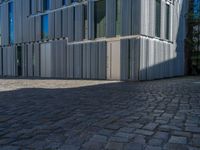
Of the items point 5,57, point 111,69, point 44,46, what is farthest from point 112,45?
point 5,57

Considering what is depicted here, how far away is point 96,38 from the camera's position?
1622 centimetres

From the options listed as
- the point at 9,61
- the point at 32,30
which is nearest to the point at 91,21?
the point at 32,30

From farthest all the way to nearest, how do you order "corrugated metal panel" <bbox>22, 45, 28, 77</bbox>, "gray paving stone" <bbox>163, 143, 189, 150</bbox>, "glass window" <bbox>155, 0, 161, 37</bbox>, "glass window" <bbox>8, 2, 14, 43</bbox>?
1. "glass window" <bbox>8, 2, 14, 43</bbox>
2. "corrugated metal panel" <bbox>22, 45, 28, 77</bbox>
3. "glass window" <bbox>155, 0, 161, 37</bbox>
4. "gray paving stone" <bbox>163, 143, 189, 150</bbox>

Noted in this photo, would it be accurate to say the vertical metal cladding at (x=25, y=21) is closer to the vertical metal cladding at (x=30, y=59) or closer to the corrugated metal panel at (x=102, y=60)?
the vertical metal cladding at (x=30, y=59)

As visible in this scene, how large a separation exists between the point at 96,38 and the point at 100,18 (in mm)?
1341

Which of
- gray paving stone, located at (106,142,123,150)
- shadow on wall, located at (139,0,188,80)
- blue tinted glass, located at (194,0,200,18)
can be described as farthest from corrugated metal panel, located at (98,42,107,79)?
gray paving stone, located at (106,142,123,150)

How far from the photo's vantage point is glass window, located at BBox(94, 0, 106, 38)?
1591 centimetres

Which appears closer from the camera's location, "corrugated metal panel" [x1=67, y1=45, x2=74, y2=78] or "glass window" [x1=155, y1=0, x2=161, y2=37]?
"glass window" [x1=155, y1=0, x2=161, y2=37]

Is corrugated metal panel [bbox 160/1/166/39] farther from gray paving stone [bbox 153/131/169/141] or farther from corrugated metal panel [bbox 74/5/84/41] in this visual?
gray paving stone [bbox 153/131/169/141]

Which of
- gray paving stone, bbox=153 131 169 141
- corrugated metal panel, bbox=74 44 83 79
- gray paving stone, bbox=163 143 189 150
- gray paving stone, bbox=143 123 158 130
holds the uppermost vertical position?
corrugated metal panel, bbox=74 44 83 79

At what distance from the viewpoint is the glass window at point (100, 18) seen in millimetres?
15914

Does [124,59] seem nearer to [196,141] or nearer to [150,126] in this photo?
[150,126]

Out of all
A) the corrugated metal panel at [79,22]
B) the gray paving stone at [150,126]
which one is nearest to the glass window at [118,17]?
the corrugated metal panel at [79,22]

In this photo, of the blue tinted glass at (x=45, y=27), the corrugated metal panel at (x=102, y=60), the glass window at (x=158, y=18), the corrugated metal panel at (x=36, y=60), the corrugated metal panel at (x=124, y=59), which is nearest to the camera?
the corrugated metal panel at (x=124, y=59)
